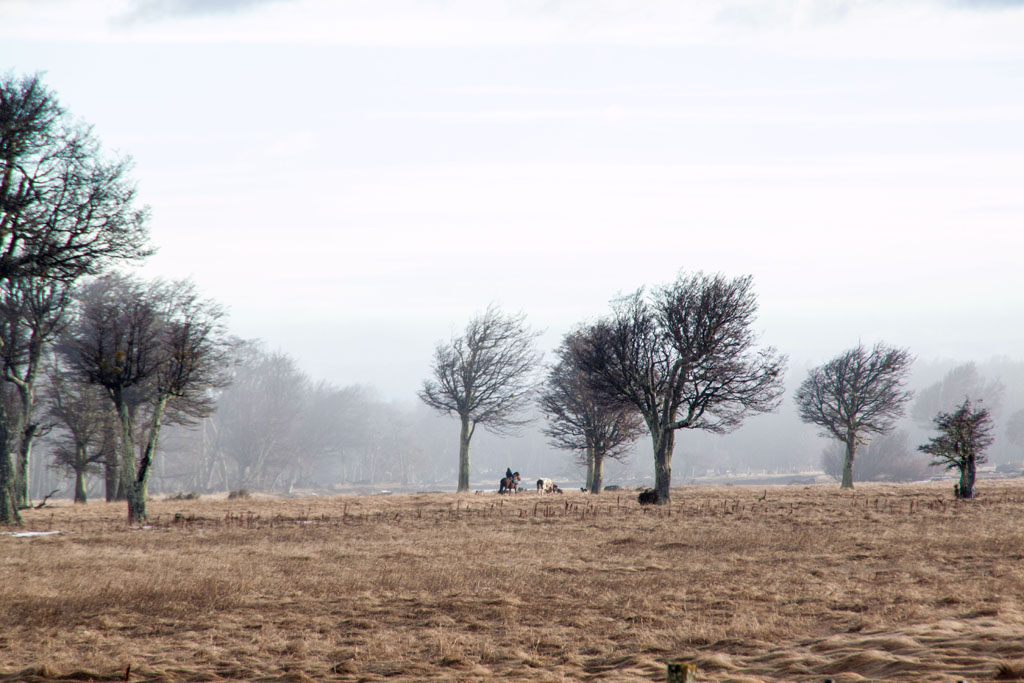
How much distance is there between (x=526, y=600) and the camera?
1376 centimetres

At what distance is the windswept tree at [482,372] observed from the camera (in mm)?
49750

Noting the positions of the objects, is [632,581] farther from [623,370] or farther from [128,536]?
[623,370]

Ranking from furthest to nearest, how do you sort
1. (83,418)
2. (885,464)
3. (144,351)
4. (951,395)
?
(951,395) → (885,464) → (83,418) → (144,351)

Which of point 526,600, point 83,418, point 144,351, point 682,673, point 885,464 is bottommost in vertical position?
point 885,464

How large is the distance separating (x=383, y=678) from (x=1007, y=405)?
603 feet

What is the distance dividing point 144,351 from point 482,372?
2533 cm

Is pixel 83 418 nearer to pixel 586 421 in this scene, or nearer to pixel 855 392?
pixel 586 421

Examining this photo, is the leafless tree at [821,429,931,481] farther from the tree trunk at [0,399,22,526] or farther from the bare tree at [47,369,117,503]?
the tree trunk at [0,399,22,526]

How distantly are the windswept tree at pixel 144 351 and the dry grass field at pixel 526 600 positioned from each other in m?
5.38

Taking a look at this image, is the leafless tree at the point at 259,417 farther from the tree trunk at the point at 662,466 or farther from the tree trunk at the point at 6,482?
the tree trunk at the point at 662,466

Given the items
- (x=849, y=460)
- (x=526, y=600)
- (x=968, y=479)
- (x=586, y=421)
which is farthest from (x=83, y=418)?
(x=849, y=460)

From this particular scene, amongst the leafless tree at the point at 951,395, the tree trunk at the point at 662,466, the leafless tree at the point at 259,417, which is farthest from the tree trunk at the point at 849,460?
the leafless tree at the point at 951,395

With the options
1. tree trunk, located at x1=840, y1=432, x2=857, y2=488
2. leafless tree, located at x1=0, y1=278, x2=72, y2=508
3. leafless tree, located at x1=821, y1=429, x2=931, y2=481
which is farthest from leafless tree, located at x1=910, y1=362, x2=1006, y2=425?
leafless tree, located at x1=0, y1=278, x2=72, y2=508

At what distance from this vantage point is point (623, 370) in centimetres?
3319
